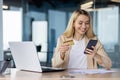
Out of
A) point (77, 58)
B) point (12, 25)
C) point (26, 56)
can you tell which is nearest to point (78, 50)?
point (77, 58)

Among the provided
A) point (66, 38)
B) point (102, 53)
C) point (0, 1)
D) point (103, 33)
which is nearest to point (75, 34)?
point (66, 38)

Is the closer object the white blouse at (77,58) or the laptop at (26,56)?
the laptop at (26,56)

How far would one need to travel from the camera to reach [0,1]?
16.4 feet

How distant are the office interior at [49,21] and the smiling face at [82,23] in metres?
4.43

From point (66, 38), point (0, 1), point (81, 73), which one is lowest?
point (81, 73)

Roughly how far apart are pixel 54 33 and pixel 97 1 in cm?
138

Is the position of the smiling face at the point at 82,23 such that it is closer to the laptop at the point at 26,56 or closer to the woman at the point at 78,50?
the woman at the point at 78,50

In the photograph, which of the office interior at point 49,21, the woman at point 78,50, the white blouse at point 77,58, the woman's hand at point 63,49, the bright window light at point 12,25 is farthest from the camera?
the bright window light at point 12,25

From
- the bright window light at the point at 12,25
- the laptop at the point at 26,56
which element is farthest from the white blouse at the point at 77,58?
the bright window light at the point at 12,25

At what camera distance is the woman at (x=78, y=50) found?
282 centimetres

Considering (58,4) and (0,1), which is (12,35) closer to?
(58,4)

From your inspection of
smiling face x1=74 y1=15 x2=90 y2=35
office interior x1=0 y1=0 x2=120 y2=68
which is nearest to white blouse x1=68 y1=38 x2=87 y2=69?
smiling face x1=74 y1=15 x2=90 y2=35

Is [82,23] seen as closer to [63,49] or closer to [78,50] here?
[78,50]

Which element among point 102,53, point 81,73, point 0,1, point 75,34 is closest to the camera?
point 81,73
